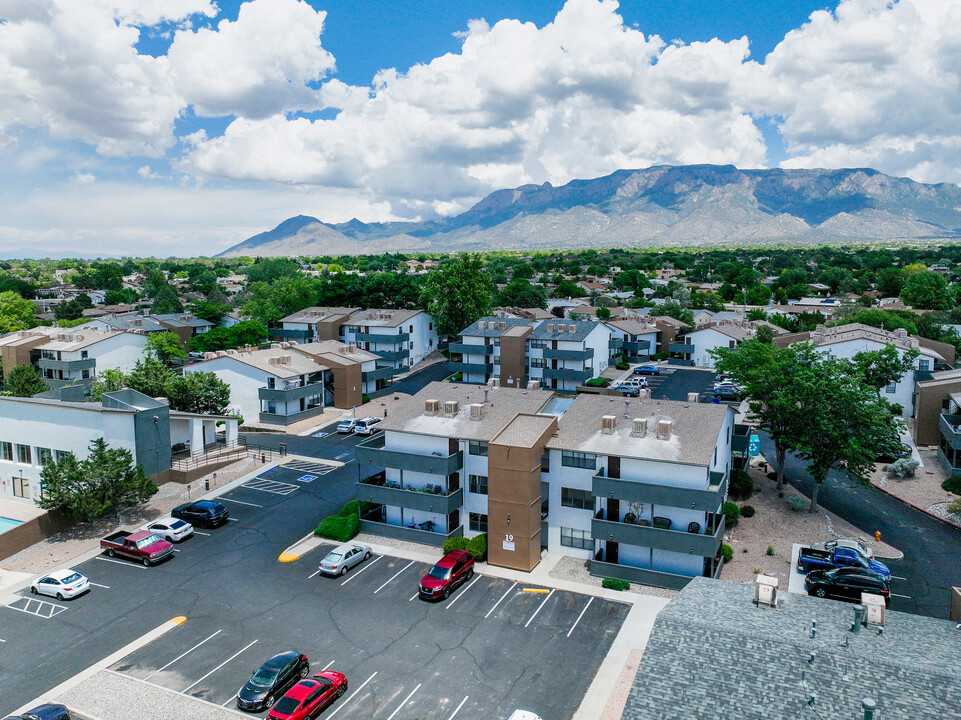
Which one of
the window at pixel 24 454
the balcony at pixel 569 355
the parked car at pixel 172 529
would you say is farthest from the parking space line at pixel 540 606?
the balcony at pixel 569 355

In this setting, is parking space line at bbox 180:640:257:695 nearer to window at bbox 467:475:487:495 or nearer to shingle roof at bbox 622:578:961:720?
window at bbox 467:475:487:495

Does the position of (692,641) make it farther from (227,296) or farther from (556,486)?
(227,296)

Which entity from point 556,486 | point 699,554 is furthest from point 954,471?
point 556,486

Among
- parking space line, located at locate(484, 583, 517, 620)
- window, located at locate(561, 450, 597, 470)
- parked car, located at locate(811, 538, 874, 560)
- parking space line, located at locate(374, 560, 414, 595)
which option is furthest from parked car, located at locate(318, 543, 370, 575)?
parked car, located at locate(811, 538, 874, 560)

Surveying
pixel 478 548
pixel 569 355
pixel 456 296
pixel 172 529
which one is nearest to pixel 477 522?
pixel 478 548

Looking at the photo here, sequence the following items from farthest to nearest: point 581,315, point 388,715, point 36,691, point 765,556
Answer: point 581,315, point 765,556, point 36,691, point 388,715

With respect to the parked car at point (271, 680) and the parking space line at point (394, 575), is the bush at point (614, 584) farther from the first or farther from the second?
the parked car at point (271, 680)
